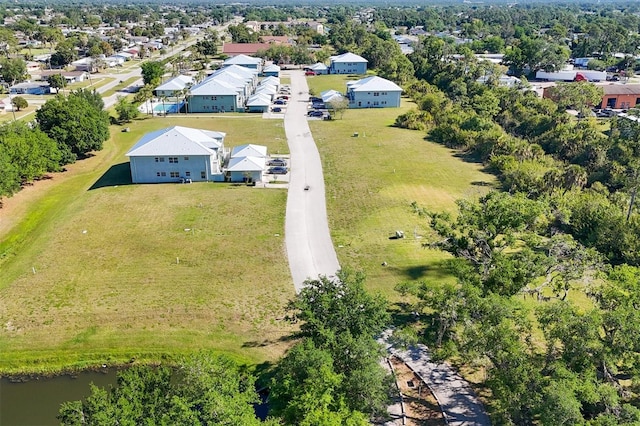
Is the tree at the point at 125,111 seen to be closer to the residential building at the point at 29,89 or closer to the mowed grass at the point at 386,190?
the mowed grass at the point at 386,190

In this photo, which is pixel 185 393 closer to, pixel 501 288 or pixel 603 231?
pixel 501 288

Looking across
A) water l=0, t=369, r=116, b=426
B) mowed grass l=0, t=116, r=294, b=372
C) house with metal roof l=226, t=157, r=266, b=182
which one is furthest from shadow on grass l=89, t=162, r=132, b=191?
water l=0, t=369, r=116, b=426

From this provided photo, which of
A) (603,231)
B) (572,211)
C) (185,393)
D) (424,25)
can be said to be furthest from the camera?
(424,25)

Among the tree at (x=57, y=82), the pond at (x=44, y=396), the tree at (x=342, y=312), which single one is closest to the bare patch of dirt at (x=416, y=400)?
the tree at (x=342, y=312)

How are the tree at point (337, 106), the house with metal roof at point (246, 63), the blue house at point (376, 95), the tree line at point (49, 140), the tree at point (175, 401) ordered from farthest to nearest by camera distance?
the house with metal roof at point (246, 63), the blue house at point (376, 95), the tree at point (337, 106), the tree line at point (49, 140), the tree at point (175, 401)

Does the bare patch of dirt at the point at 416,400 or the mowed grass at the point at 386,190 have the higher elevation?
the mowed grass at the point at 386,190

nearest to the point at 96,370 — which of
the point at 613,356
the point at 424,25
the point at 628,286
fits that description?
the point at 613,356
